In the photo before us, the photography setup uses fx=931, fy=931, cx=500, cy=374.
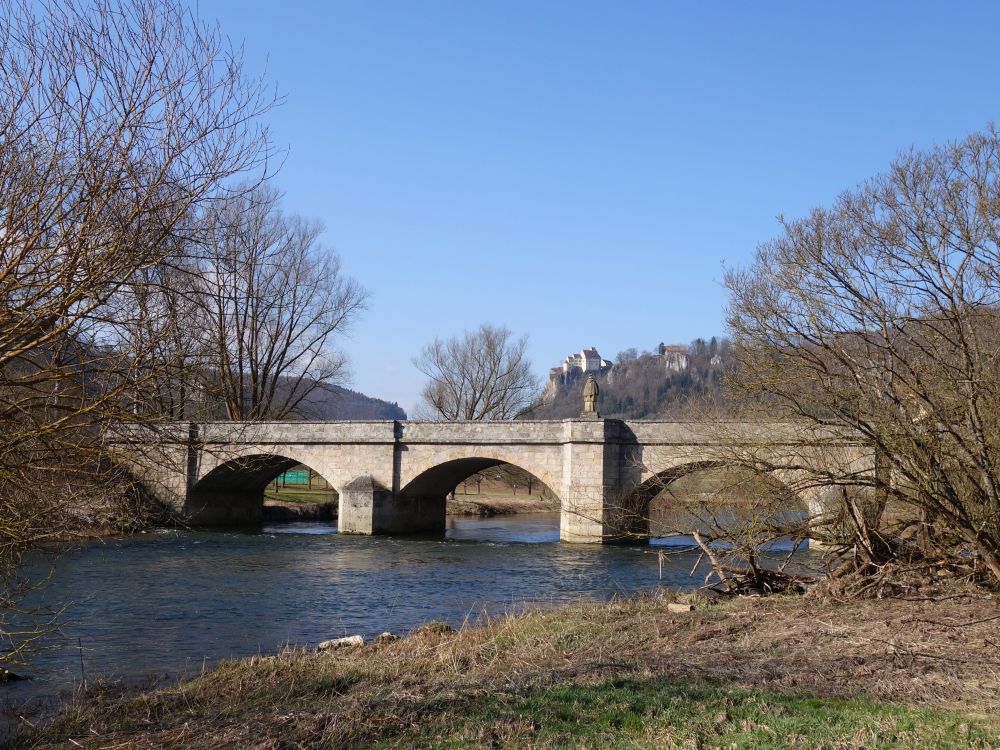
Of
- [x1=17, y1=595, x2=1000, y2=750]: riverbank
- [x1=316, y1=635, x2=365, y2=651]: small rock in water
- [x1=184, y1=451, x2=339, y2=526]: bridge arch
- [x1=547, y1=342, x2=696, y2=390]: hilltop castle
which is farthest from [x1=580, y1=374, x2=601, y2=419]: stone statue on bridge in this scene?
[x1=547, y1=342, x2=696, y2=390]: hilltop castle

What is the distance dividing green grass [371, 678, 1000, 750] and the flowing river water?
12.6 ft

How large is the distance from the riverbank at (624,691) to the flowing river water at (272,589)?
1537 millimetres

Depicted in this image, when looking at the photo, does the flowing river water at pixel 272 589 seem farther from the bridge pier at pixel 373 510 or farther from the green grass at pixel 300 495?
the green grass at pixel 300 495

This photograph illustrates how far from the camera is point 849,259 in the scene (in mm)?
9500

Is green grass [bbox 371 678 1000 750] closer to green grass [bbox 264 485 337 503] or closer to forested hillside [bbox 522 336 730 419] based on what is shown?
green grass [bbox 264 485 337 503]

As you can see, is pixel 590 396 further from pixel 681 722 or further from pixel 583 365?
pixel 583 365

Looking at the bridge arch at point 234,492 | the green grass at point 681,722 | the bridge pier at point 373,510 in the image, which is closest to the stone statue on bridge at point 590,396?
the bridge pier at point 373,510

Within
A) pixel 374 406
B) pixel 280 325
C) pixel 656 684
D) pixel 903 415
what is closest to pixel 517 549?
pixel 280 325

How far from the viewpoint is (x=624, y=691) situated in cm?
568

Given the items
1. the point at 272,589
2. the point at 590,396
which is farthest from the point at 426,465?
the point at 272,589

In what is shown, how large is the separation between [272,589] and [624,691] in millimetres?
11288

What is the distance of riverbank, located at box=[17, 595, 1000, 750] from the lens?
15.8ft

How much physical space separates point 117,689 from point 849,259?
26.0 ft

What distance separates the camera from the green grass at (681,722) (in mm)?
4496
